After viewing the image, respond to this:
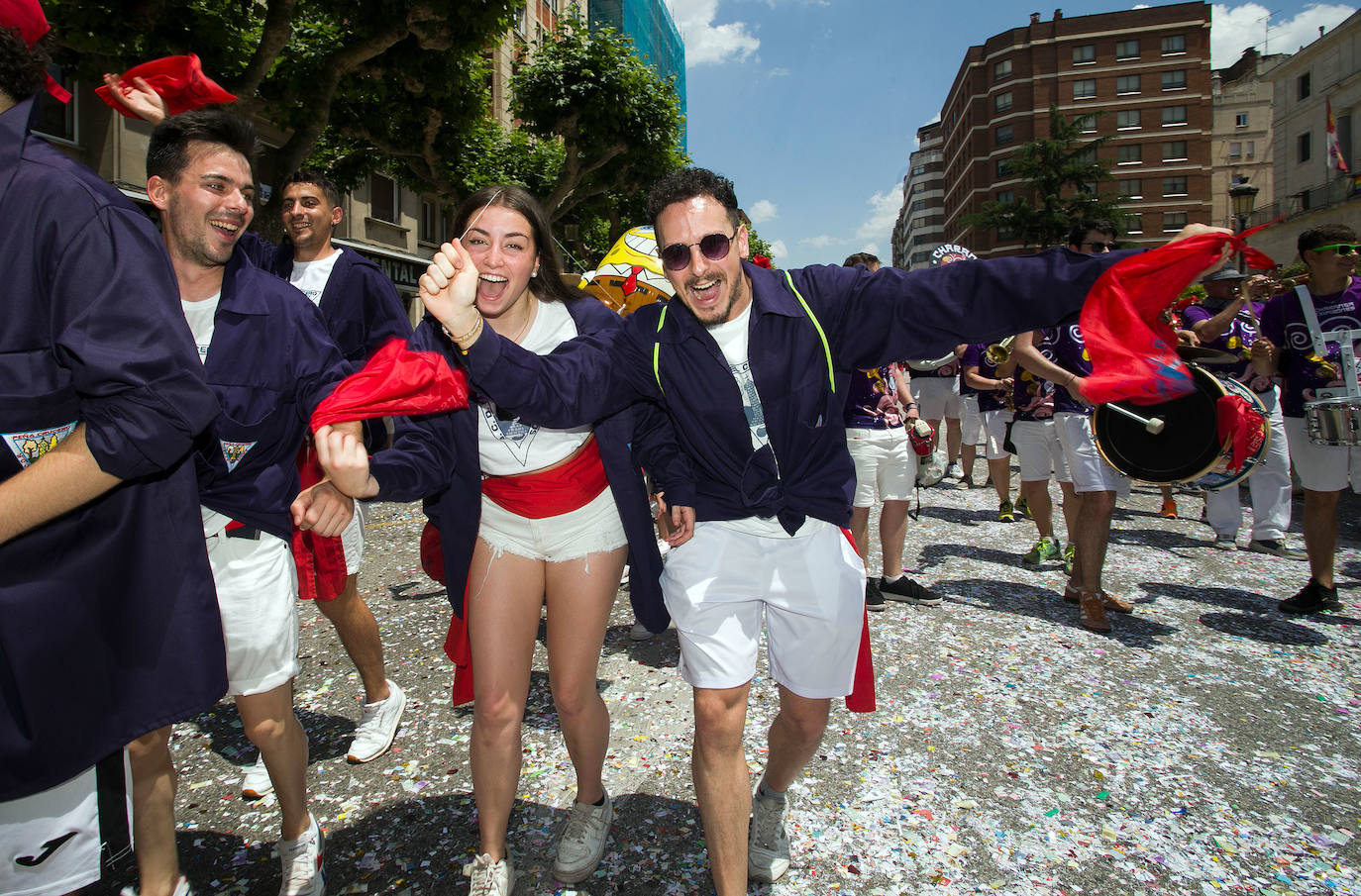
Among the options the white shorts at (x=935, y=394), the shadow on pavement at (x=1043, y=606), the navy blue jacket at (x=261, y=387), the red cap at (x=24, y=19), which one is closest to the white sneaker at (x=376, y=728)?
the navy blue jacket at (x=261, y=387)

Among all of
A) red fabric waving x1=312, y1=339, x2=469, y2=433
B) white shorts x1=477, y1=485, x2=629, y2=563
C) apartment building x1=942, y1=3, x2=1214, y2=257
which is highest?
apartment building x1=942, y1=3, x2=1214, y2=257

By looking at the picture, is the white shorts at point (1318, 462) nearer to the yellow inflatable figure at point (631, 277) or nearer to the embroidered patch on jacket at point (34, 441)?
the yellow inflatable figure at point (631, 277)

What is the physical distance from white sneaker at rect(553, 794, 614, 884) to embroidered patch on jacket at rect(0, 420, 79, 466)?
1.97m

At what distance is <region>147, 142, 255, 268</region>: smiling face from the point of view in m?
2.27

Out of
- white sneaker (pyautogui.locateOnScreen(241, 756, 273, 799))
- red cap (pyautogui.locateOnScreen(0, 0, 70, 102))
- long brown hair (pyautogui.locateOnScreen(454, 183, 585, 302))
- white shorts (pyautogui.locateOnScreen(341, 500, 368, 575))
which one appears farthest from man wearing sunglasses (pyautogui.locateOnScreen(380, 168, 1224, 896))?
white sneaker (pyautogui.locateOnScreen(241, 756, 273, 799))

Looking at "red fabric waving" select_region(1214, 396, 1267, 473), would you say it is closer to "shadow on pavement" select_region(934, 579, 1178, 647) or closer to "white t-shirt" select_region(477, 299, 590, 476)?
"shadow on pavement" select_region(934, 579, 1178, 647)

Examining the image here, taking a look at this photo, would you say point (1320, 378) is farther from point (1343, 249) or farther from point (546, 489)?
point (546, 489)

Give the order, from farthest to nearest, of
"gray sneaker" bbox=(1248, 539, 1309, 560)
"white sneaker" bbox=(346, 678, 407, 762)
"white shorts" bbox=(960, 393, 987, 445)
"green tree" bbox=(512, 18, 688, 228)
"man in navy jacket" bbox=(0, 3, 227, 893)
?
"green tree" bbox=(512, 18, 688, 228) < "white shorts" bbox=(960, 393, 987, 445) < "gray sneaker" bbox=(1248, 539, 1309, 560) < "white sneaker" bbox=(346, 678, 407, 762) < "man in navy jacket" bbox=(0, 3, 227, 893)

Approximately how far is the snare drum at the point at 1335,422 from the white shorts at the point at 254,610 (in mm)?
6127

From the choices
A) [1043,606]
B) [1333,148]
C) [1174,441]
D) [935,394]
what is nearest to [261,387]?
[1174,441]

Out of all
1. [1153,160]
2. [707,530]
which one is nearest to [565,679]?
[707,530]

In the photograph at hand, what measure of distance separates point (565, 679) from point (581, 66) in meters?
18.4

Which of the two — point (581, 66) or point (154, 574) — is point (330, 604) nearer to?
point (154, 574)

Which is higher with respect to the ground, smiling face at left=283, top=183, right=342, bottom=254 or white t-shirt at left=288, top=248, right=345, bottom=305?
smiling face at left=283, top=183, right=342, bottom=254
